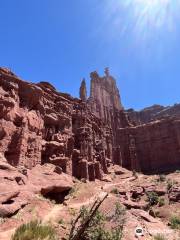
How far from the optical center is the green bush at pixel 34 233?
1358 centimetres

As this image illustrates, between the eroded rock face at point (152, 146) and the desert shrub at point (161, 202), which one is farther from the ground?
the eroded rock face at point (152, 146)

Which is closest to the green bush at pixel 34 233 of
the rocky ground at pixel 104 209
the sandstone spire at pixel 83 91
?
the rocky ground at pixel 104 209

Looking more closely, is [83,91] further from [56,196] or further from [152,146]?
[56,196]

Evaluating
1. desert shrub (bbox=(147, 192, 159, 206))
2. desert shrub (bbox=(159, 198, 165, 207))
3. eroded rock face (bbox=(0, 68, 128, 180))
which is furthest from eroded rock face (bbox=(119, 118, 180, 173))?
desert shrub (bbox=(159, 198, 165, 207))

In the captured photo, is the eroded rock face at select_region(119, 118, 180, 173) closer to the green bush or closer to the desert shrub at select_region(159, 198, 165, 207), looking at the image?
the desert shrub at select_region(159, 198, 165, 207)

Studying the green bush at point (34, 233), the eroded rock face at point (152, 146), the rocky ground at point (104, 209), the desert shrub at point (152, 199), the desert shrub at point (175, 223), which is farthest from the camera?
the eroded rock face at point (152, 146)

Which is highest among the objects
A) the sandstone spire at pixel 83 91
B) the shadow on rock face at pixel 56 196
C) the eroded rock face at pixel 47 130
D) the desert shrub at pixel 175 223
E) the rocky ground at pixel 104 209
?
the sandstone spire at pixel 83 91

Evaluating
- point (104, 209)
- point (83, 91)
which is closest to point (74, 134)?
point (104, 209)

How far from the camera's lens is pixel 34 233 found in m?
14.2

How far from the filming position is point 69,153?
138 feet

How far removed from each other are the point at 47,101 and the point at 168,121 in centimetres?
3620

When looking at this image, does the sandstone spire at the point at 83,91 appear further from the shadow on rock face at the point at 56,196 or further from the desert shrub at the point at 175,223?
the desert shrub at the point at 175,223

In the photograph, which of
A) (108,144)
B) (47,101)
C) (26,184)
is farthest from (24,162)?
(108,144)

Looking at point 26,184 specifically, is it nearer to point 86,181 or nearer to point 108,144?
point 86,181
